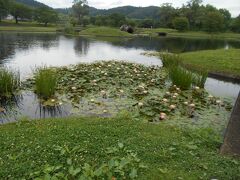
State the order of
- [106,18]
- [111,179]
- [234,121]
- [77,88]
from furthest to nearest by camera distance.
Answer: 1. [106,18]
2. [77,88]
3. [234,121]
4. [111,179]

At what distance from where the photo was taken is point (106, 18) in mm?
93562

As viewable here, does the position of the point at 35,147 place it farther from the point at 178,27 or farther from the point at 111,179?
the point at 178,27

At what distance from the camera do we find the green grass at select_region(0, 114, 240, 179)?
4.86m

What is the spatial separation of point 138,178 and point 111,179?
0.53 metres

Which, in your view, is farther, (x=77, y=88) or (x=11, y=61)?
(x=11, y=61)

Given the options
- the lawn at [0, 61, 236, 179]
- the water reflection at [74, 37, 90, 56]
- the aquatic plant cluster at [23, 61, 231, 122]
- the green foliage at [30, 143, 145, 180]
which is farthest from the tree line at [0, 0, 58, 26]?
the green foliage at [30, 143, 145, 180]

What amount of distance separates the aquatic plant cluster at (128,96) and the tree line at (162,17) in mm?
73873

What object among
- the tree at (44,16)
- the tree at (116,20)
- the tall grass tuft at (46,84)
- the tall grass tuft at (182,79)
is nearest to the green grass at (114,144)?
the tall grass tuft at (46,84)

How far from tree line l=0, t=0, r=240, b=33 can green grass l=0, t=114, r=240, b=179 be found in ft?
259

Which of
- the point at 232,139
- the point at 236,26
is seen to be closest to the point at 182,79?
the point at 232,139

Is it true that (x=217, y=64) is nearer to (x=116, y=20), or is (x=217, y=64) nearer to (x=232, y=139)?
(x=232, y=139)

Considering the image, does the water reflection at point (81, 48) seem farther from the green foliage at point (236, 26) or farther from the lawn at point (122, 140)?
the green foliage at point (236, 26)

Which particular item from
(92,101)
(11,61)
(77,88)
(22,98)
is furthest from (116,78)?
(11,61)

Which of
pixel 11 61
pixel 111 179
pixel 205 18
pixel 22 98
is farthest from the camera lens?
pixel 205 18
